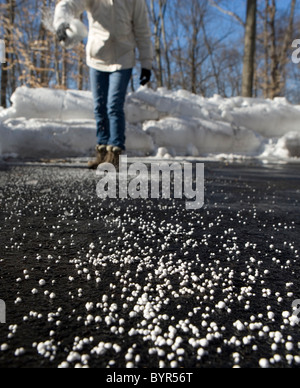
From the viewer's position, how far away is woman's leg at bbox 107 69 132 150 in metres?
2.96

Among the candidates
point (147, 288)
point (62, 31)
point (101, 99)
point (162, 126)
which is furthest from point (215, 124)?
point (147, 288)

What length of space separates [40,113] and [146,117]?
1.87 meters

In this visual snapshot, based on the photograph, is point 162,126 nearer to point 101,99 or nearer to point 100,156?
point 101,99

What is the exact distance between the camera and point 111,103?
2965 mm

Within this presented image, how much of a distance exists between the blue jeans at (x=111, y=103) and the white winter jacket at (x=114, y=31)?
0.09 metres

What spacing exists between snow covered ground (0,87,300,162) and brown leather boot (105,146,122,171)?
1819 millimetres

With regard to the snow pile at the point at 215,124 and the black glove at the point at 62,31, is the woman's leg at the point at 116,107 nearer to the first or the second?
the black glove at the point at 62,31

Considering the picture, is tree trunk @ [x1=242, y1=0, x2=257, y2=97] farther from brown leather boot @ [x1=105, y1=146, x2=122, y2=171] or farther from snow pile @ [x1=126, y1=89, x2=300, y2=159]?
brown leather boot @ [x1=105, y1=146, x2=122, y2=171]

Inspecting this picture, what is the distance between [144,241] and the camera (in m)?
1.02

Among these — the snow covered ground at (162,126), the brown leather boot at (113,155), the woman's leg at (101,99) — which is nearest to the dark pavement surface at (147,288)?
the brown leather boot at (113,155)

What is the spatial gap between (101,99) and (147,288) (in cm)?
277

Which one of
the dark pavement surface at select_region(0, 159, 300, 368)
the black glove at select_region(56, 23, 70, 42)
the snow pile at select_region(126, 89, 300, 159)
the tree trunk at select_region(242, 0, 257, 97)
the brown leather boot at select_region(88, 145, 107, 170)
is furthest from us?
the tree trunk at select_region(242, 0, 257, 97)

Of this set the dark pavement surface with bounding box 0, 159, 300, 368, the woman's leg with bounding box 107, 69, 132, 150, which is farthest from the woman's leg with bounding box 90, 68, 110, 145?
the dark pavement surface with bounding box 0, 159, 300, 368
